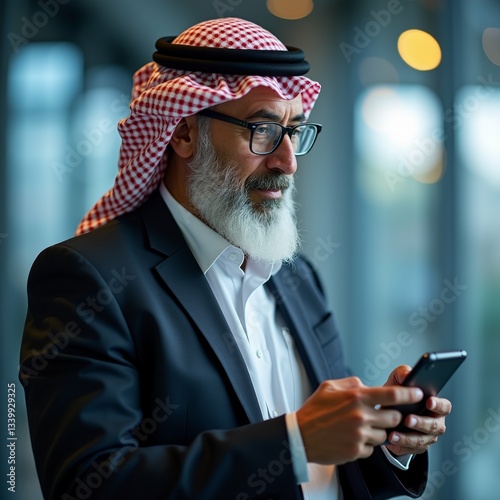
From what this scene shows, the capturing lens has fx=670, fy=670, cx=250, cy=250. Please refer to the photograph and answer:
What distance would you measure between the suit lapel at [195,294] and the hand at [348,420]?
0.25 metres

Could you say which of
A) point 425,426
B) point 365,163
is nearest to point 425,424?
point 425,426

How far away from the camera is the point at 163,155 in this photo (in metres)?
1.98

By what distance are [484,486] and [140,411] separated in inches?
131

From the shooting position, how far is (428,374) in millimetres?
1431

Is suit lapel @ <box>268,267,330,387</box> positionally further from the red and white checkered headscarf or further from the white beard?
the red and white checkered headscarf

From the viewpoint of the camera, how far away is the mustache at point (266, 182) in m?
1.87

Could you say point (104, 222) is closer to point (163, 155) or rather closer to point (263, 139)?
point (163, 155)

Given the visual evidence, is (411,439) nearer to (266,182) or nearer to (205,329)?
(205,329)

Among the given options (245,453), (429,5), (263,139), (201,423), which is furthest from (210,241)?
(429,5)

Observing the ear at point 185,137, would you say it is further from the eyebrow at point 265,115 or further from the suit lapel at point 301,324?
the suit lapel at point 301,324

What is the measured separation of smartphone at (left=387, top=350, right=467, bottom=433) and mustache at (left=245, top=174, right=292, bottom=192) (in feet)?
2.24

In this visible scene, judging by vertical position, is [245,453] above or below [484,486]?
above

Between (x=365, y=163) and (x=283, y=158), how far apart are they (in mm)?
2782

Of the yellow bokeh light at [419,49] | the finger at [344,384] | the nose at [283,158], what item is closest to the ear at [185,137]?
the nose at [283,158]
